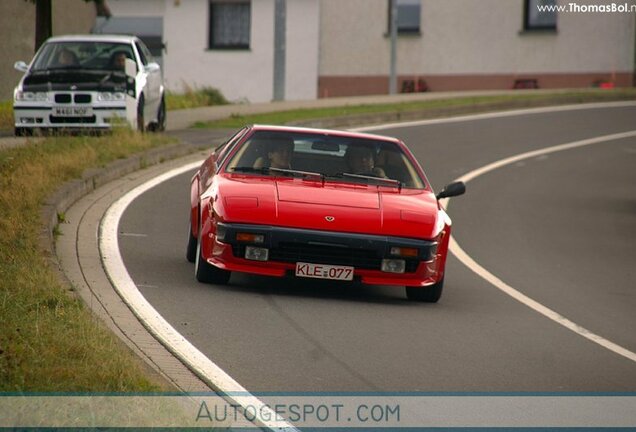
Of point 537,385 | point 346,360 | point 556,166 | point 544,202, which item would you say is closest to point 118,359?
point 346,360

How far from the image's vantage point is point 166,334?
939cm

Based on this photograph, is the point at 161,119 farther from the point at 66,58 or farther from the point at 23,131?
the point at 23,131

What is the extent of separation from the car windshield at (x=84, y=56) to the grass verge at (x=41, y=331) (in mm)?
8593

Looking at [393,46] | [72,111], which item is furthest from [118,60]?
[393,46]

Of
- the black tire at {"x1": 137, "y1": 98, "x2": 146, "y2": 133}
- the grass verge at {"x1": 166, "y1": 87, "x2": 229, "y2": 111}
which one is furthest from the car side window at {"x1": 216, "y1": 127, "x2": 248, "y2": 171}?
the grass verge at {"x1": 166, "y1": 87, "x2": 229, "y2": 111}

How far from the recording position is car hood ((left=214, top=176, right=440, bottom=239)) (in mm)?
11258

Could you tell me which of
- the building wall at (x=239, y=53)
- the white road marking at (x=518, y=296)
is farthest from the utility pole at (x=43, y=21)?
the building wall at (x=239, y=53)

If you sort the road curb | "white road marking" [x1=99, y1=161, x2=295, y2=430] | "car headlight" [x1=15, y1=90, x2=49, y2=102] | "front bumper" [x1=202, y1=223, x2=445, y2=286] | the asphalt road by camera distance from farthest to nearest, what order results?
"car headlight" [x1=15, y1=90, x2=49, y2=102] < the road curb < "front bumper" [x1=202, y1=223, x2=445, y2=286] < the asphalt road < "white road marking" [x1=99, y1=161, x2=295, y2=430]

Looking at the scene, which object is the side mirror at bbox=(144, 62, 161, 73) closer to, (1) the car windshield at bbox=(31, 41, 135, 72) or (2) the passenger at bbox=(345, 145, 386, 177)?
(1) the car windshield at bbox=(31, 41, 135, 72)

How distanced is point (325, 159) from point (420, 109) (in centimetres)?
1779

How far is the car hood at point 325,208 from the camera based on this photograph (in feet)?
36.9

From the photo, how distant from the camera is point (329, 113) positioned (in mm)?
28516

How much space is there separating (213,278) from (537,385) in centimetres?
368

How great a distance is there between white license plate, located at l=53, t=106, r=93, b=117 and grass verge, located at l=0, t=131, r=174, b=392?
7425mm
